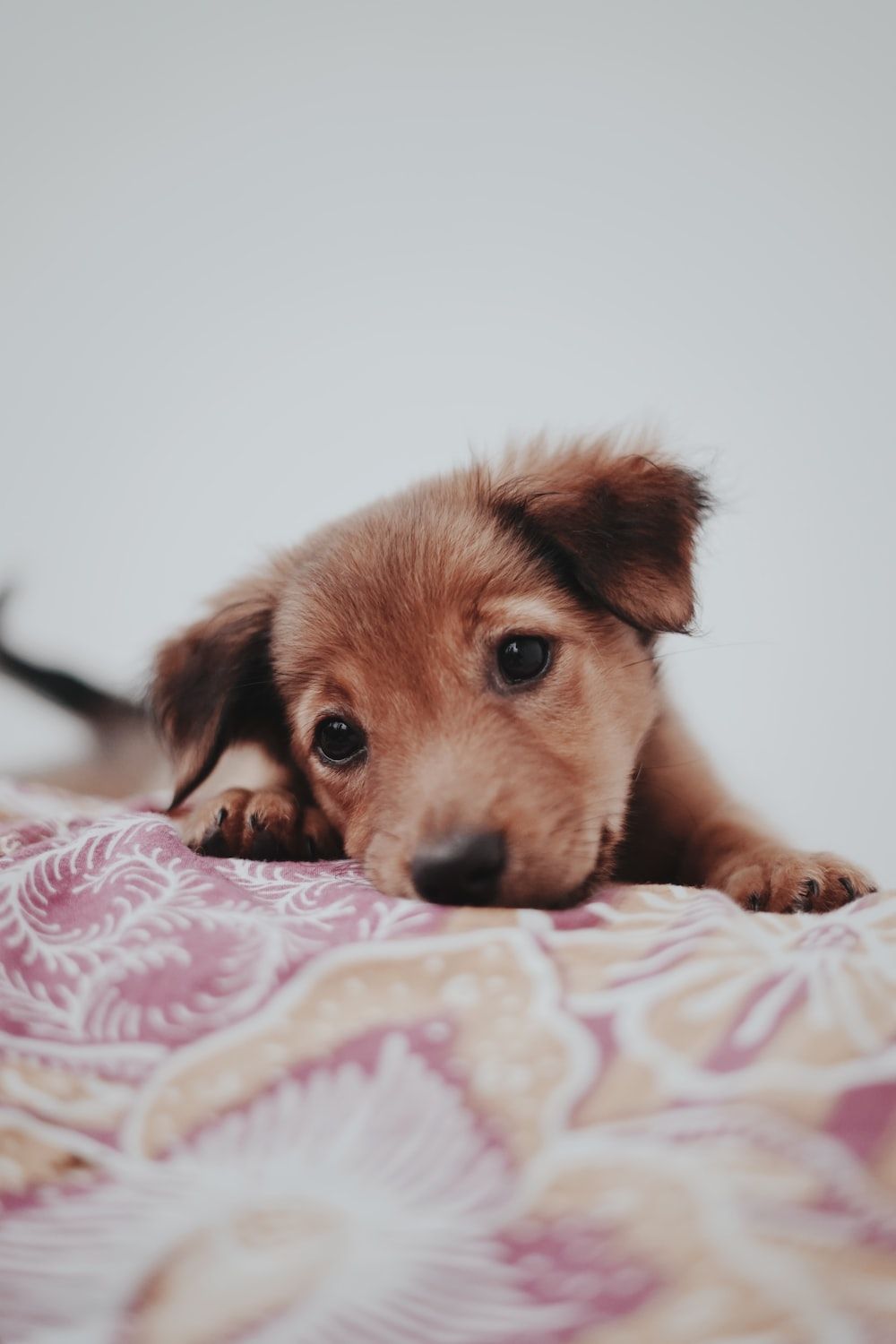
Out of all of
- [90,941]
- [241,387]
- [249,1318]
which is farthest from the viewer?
[241,387]

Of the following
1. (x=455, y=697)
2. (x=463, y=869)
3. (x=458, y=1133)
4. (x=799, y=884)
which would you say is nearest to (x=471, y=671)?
(x=455, y=697)

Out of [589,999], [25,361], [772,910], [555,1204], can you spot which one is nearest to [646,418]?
[772,910]

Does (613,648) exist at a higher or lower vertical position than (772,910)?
higher

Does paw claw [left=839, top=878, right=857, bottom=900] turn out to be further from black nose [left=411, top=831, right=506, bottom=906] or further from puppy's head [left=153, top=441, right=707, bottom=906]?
black nose [left=411, top=831, right=506, bottom=906]

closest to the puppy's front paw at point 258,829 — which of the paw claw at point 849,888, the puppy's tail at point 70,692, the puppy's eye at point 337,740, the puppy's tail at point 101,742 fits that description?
the puppy's eye at point 337,740

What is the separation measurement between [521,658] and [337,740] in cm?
45

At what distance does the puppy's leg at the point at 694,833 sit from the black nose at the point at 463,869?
483mm

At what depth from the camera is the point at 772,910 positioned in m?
1.44

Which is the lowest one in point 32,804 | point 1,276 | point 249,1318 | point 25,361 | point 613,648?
point 32,804

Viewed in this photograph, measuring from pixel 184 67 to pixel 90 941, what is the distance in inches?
142

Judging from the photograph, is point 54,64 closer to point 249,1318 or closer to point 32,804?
point 32,804

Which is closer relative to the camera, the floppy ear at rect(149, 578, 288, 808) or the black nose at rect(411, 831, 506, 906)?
the black nose at rect(411, 831, 506, 906)

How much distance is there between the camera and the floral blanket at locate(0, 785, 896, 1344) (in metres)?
0.67

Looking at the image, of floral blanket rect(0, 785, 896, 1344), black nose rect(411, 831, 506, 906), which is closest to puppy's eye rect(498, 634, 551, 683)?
black nose rect(411, 831, 506, 906)
